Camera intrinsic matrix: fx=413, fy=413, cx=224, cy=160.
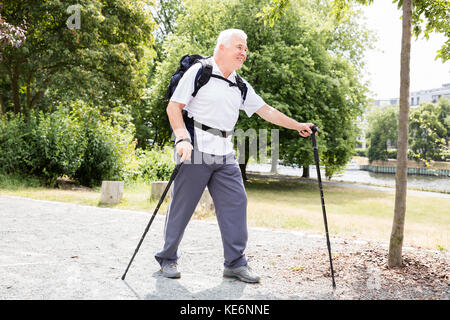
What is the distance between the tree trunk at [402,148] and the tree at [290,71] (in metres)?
14.3

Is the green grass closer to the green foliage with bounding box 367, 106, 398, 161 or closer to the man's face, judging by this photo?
the man's face

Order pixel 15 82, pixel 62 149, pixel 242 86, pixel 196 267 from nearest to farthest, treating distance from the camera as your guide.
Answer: pixel 242 86, pixel 196 267, pixel 62 149, pixel 15 82

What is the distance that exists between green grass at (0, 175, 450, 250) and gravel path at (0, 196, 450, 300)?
1.27m

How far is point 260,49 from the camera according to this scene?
20609 mm

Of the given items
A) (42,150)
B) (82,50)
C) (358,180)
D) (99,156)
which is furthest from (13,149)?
(358,180)

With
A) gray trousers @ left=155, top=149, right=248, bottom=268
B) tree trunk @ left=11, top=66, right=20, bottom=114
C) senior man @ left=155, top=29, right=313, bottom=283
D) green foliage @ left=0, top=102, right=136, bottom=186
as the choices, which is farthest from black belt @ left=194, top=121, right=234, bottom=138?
tree trunk @ left=11, top=66, right=20, bottom=114

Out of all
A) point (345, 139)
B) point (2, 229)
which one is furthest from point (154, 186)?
point (345, 139)

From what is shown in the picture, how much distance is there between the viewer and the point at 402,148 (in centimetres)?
364

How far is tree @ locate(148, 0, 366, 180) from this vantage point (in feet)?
63.2

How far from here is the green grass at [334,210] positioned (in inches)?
257

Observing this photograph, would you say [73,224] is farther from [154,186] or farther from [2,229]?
[154,186]

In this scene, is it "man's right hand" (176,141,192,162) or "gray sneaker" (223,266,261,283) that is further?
"gray sneaker" (223,266,261,283)

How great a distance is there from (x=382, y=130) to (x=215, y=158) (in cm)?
7571

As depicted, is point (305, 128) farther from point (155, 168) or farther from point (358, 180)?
point (358, 180)
